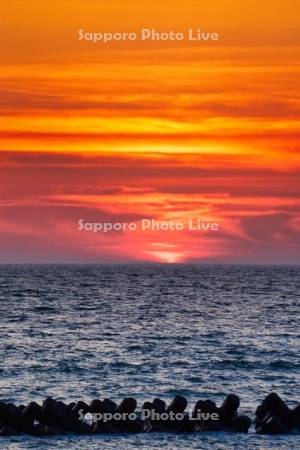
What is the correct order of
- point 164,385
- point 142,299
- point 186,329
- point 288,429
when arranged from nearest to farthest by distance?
point 288,429
point 164,385
point 186,329
point 142,299

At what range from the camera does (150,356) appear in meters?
79.1

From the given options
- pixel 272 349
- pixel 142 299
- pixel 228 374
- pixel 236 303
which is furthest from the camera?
pixel 142 299

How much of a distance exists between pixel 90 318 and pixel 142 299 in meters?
42.5

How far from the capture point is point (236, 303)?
14875cm

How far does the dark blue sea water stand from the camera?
45.3 metres

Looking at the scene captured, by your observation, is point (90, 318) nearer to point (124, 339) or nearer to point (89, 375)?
point (124, 339)

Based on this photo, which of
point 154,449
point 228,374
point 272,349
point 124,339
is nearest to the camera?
point 154,449

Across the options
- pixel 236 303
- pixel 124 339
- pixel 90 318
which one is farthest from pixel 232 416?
pixel 236 303

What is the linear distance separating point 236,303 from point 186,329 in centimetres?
4576

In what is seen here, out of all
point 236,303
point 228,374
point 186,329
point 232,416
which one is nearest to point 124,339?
point 186,329

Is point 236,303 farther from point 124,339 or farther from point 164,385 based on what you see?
point 164,385

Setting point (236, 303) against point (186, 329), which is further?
point (236, 303)

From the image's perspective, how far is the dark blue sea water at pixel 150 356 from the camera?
45344mm

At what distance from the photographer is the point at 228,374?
2717 inches
